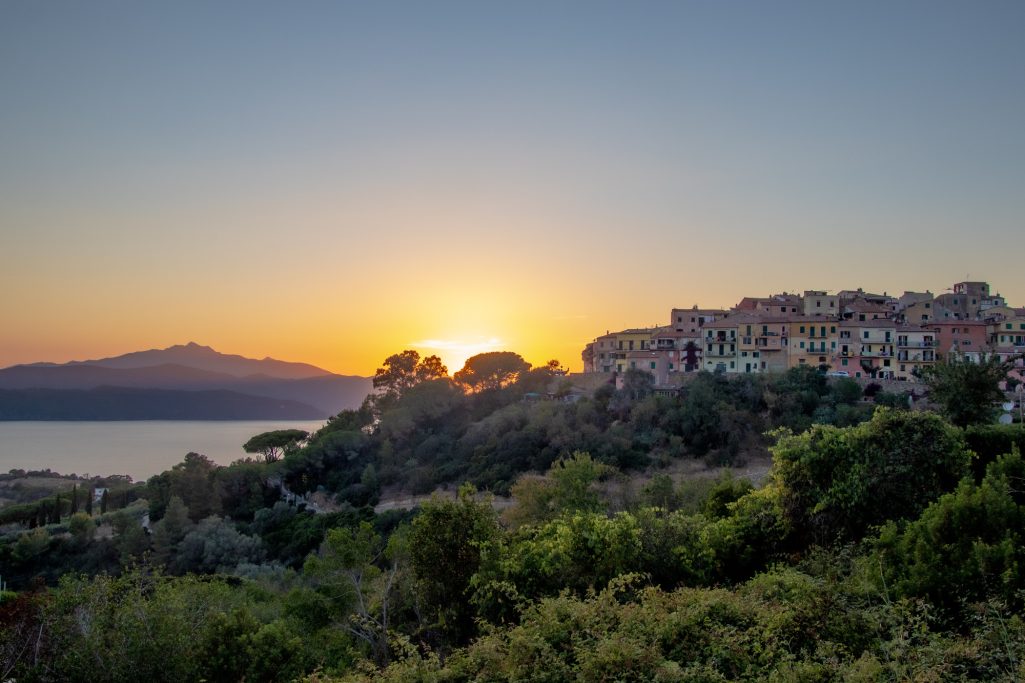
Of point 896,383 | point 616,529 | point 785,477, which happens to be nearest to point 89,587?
point 616,529

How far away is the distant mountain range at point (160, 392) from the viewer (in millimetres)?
125625

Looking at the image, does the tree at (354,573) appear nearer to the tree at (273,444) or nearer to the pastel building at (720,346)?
the pastel building at (720,346)

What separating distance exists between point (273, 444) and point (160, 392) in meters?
108

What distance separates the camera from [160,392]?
140250 mm

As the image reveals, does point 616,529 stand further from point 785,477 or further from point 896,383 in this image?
point 896,383

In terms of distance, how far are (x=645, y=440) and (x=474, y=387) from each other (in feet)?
69.6

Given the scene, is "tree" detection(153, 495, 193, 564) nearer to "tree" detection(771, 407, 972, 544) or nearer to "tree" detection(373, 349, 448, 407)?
"tree" detection(373, 349, 448, 407)

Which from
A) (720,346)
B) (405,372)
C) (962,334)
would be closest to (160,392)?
(405,372)

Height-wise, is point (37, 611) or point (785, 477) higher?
point (785, 477)

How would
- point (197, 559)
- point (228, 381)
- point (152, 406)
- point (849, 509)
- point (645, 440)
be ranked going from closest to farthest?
point (849, 509) < point (197, 559) < point (645, 440) < point (152, 406) < point (228, 381)

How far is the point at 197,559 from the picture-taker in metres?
29.8

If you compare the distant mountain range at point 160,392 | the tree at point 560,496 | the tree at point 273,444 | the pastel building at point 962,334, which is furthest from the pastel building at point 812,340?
the distant mountain range at point 160,392

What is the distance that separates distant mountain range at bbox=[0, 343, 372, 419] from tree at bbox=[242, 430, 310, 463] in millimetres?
62004

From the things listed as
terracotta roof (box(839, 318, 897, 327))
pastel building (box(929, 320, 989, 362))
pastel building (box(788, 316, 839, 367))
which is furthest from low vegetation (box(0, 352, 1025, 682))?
pastel building (box(929, 320, 989, 362))
